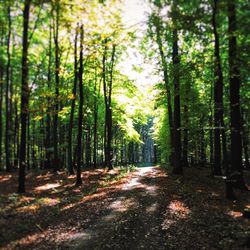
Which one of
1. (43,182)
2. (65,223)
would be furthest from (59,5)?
(43,182)

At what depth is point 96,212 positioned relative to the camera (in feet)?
38.9

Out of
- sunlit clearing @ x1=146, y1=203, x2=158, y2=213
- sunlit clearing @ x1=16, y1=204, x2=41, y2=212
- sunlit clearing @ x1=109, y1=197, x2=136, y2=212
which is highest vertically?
sunlit clearing @ x1=146, y1=203, x2=158, y2=213

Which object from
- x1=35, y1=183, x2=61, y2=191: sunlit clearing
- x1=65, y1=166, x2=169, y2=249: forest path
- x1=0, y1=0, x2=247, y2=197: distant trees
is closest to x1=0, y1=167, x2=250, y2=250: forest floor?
x1=65, y1=166, x2=169, y2=249: forest path

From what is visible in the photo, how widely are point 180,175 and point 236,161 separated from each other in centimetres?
727

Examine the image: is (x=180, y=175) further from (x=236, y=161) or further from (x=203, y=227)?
(x=203, y=227)

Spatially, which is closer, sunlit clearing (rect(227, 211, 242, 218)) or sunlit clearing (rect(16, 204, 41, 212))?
sunlit clearing (rect(227, 211, 242, 218))

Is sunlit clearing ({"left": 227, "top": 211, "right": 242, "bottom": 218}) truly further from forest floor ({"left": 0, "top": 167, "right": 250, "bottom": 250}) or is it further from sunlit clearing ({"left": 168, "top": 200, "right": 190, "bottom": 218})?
sunlit clearing ({"left": 168, "top": 200, "right": 190, "bottom": 218})

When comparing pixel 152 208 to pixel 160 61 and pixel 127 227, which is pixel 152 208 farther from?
pixel 160 61

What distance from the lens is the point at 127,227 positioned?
9492 mm

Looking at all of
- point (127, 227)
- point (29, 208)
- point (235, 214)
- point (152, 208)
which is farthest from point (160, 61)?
point (127, 227)

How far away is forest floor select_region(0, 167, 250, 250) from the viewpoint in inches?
330

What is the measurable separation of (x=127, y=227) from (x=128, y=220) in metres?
0.71

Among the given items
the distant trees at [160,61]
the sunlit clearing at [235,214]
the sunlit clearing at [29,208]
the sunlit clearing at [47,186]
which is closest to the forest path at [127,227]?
the sunlit clearing at [235,214]

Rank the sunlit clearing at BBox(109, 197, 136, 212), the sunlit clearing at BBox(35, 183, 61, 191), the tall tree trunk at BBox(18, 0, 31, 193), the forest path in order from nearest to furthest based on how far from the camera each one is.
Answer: the forest path < the sunlit clearing at BBox(109, 197, 136, 212) < the tall tree trunk at BBox(18, 0, 31, 193) < the sunlit clearing at BBox(35, 183, 61, 191)
